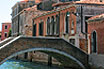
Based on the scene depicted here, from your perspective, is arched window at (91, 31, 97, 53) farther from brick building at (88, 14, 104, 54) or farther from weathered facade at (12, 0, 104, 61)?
weathered facade at (12, 0, 104, 61)

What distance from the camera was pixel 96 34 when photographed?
1945 cm

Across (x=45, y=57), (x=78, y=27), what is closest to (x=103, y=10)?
(x=78, y=27)

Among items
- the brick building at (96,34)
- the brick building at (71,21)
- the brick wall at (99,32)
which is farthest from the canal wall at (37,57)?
the brick wall at (99,32)

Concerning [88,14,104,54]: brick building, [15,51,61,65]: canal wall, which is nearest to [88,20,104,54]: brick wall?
[88,14,104,54]: brick building

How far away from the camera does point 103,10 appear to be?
22.8 meters

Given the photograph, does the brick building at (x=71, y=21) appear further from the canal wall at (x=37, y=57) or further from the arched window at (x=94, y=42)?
the canal wall at (x=37, y=57)

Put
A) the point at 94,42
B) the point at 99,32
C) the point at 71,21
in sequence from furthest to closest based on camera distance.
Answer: the point at 71,21 → the point at 94,42 → the point at 99,32

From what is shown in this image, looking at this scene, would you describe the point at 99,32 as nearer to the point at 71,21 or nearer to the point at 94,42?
the point at 94,42

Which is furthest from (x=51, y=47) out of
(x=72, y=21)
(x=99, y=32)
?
(x=99, y=32)

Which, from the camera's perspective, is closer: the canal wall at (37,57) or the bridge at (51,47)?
the bridge at (51,47)

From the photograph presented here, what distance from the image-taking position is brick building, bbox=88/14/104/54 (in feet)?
61.7

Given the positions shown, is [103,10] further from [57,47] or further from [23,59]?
[23,59]

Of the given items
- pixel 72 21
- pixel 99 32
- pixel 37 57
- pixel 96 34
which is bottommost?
pixel 37 57

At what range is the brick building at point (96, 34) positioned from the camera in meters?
18.8
